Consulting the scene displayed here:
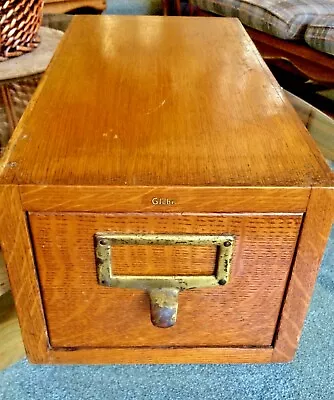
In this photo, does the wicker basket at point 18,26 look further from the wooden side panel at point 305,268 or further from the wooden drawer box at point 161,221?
the wooden side panel at point 305,268

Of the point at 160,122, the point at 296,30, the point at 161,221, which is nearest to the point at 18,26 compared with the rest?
the point at 160,122

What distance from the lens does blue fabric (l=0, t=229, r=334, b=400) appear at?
28.1 inches

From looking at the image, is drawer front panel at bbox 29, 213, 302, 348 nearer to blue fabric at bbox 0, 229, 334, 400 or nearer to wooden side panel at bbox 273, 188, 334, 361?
wooden side panel at bbox 273, 188, 334, 361

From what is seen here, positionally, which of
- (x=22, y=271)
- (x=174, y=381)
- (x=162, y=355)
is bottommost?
(x=174, y=381)

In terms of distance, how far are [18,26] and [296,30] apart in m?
0.84

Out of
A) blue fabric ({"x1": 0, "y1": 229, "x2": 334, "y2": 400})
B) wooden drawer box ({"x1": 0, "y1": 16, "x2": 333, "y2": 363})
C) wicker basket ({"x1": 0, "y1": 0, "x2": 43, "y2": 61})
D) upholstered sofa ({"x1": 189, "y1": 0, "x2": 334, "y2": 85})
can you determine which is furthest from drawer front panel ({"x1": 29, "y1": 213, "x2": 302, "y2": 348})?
upholstered sofa ({"x1": 189, "y1": 0, "x2": 334, "y2": 85})

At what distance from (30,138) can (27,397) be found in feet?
1.31

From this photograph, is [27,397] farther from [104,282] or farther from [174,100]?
[174,100]

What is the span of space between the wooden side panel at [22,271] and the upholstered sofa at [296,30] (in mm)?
1085

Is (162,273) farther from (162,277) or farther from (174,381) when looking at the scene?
(174,381)

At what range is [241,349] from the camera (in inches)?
23.3

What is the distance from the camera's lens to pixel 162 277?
1.69 ft

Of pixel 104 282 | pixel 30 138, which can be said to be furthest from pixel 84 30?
pixel 104 282

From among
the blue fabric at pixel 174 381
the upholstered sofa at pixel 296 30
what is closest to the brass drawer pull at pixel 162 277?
the blue fabric at pixel 174 381
